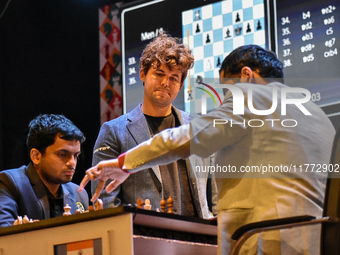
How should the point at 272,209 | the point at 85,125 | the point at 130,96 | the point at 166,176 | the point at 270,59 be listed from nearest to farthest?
the point at 272,209 < the point at 270,59 < the point at 166,176 < the point at 130,96 < the point at 85,125

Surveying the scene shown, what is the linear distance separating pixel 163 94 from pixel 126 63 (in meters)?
1.61

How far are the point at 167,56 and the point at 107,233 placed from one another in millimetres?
1373

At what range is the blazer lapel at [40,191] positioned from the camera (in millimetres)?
3154

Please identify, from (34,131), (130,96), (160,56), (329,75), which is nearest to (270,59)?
(160,56)

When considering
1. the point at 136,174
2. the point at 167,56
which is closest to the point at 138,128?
the point at 136,174

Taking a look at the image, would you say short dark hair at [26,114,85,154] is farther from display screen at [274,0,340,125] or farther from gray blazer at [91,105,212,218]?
display screen at [274,0,340,125]

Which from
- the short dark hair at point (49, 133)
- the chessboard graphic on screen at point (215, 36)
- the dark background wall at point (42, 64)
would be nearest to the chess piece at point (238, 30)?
the chessboard graphic on screen at point (215, 36)

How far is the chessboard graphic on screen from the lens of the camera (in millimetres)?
4004

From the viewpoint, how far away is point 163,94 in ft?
10.2

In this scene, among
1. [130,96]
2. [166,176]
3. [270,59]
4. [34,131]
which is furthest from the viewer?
[130,96]

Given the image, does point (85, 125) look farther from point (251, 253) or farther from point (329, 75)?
point (251, 253)

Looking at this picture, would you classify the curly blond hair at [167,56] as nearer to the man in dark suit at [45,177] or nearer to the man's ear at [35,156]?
the man in dark suit at [45,177]

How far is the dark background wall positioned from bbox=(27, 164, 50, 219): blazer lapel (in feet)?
6.08

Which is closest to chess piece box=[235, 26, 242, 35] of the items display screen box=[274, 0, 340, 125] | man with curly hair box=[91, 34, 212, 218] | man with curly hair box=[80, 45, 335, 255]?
display screen box=[274, 0, 340, 125]
